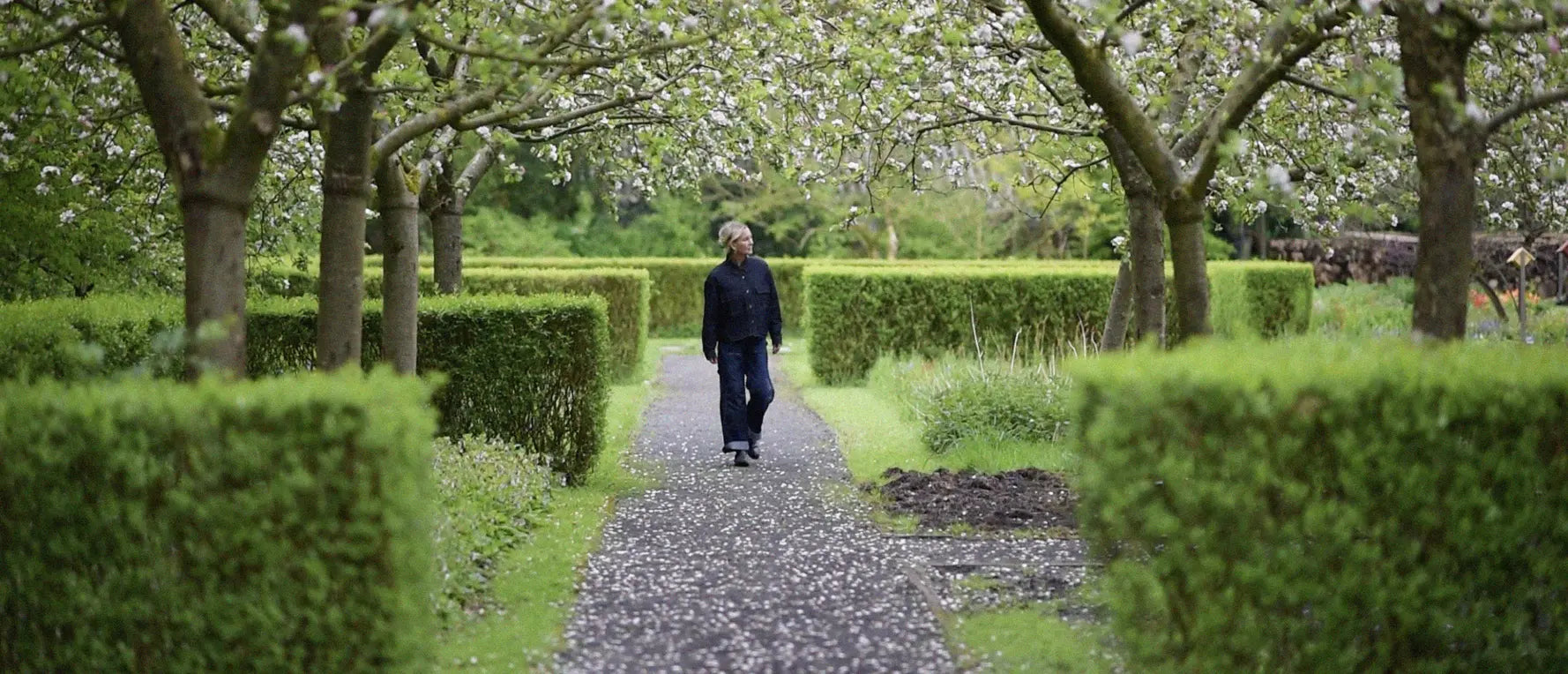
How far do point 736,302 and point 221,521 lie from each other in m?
6.02

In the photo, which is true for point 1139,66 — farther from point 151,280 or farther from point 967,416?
point 151,280

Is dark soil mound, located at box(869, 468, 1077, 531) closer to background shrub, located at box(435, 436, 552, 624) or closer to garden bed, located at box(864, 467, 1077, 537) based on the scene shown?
garden bed, located at box(864, 467, 1077, 537)

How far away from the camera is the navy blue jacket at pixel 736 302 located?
9.72 metres

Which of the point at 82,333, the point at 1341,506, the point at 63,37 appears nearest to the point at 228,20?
the point at 63,37

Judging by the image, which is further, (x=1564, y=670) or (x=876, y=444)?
(x=876, y=444)

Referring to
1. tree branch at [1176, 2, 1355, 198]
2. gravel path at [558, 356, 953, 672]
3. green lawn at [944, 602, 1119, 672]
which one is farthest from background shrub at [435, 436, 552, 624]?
tree branch at [1176, 2, 1355, 198]

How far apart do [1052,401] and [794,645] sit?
5.72 meters

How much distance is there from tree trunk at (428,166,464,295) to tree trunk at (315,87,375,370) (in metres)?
5.06

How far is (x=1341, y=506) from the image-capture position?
3.89 meters

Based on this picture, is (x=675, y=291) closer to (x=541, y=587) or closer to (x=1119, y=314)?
(x=1119, y=314)

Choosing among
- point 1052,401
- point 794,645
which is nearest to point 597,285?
point 1052,401

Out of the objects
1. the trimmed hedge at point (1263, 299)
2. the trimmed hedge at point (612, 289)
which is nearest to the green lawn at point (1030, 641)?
the trimmed hedge at point (612, 289)

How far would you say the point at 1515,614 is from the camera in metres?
4.04

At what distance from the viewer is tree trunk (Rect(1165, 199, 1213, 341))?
6.20 metres
